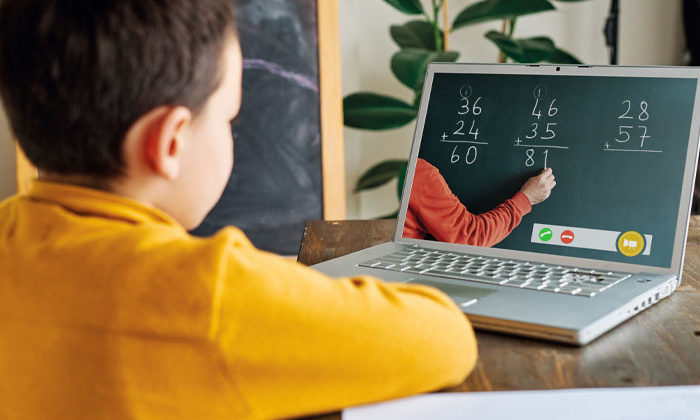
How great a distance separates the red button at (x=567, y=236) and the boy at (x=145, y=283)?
1.18 ft

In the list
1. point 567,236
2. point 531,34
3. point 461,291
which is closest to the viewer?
point 461,291

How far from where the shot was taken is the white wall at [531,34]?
8.25 ft

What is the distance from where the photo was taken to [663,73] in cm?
85

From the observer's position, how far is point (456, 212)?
3.05ft

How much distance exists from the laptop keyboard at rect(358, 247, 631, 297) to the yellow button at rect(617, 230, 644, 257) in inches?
1.3

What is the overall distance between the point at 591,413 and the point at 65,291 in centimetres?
36

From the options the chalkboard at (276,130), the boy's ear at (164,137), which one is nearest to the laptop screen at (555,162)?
the boy's ear at (164,137)

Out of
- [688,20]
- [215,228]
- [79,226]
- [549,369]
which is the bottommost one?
[215,228]

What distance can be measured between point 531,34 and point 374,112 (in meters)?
0.70

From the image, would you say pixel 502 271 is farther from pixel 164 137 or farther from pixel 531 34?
pixel 531 34

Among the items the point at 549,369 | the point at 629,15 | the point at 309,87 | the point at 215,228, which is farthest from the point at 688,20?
the point at 549,369

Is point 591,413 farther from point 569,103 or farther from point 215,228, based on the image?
point 215,228

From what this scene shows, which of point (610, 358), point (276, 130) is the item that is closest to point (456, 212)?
point (610, 358)

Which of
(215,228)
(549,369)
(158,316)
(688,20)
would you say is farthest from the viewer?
(688,20)
